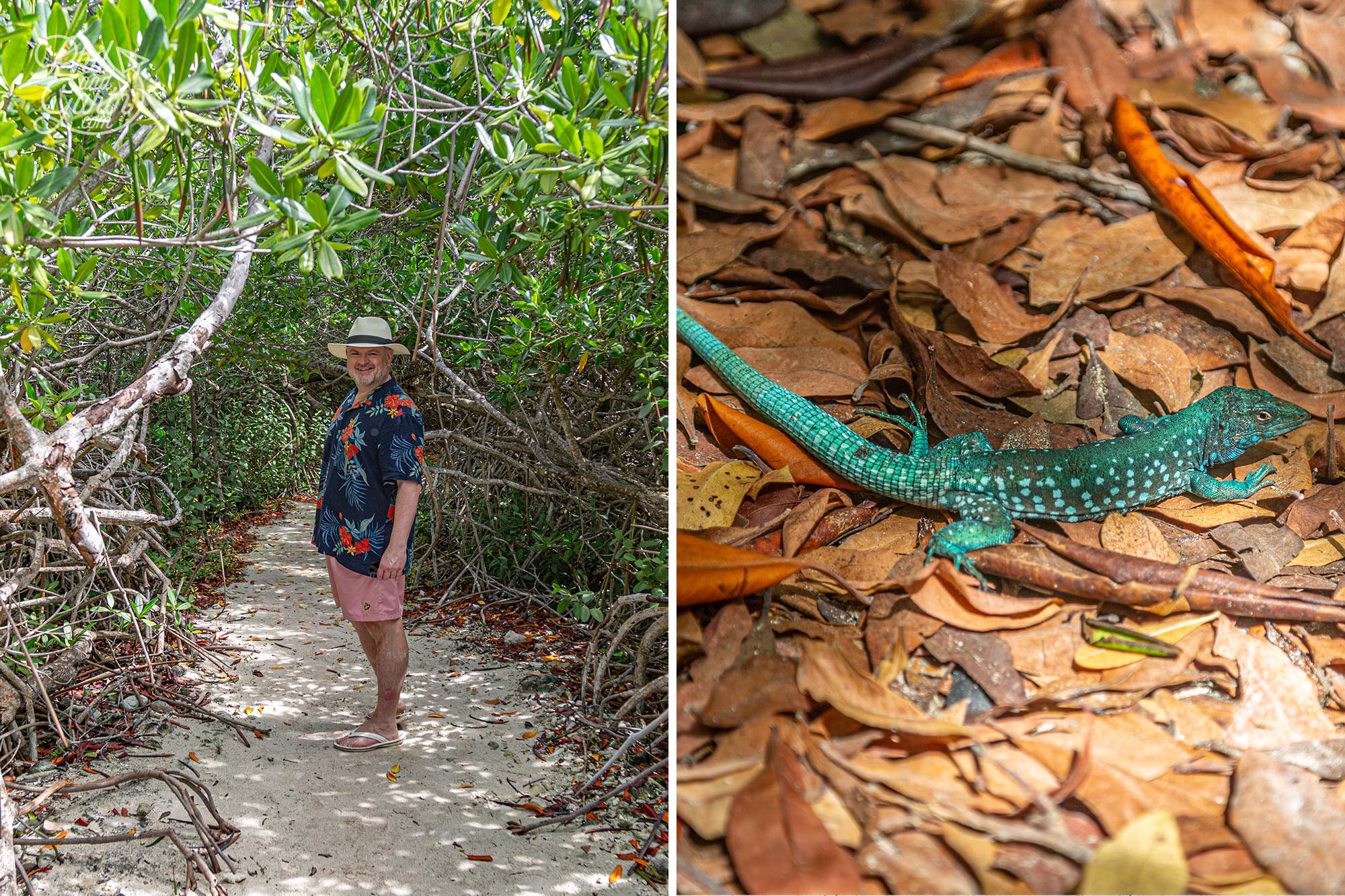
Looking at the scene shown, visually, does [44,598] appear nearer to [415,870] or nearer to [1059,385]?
[415,870]

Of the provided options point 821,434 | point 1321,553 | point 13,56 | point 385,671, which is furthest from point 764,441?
point 385,671

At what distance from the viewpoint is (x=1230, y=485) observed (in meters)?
0.96

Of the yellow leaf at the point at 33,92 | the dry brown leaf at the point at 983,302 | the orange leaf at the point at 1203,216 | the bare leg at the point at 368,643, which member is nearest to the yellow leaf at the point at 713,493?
the dry brown leaf at the point at 983,302

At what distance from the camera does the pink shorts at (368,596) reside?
2363 millimetres

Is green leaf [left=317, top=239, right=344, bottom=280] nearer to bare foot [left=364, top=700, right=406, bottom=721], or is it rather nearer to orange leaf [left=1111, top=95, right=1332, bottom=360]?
orange leaf [left=1111, top=95, right=1332, bottom=360]

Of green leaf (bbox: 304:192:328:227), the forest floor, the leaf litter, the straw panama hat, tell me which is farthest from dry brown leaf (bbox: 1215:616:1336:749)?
the straw panama hat

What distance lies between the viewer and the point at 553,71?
1514mm

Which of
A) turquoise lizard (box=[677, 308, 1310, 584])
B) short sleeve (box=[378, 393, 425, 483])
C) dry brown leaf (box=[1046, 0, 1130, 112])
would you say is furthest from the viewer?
short sleeve (box=[378, 393, 425, 483])

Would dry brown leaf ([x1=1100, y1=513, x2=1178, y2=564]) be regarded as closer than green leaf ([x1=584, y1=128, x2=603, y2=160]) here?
Yes

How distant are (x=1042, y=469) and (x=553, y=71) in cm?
111

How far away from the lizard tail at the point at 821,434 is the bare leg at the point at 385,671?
1.81m

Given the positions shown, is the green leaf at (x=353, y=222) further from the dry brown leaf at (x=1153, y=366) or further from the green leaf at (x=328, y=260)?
the dry brown leaf at (x=1153, y=366)

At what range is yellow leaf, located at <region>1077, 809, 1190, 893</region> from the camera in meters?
0.59

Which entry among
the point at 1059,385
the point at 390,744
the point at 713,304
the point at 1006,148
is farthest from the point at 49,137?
the point at 390,744
